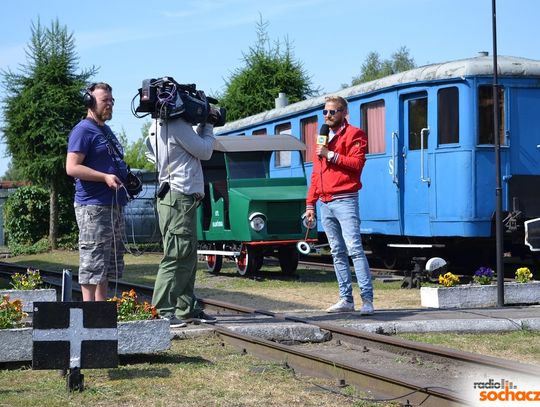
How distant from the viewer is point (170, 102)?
25.6ft

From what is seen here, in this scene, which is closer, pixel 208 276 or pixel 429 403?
pixel 429 403

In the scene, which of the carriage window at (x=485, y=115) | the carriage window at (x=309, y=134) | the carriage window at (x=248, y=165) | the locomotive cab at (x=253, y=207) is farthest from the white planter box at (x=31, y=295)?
the carriage window at (x=309, y=134)

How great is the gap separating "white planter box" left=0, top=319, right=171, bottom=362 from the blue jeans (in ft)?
8.42

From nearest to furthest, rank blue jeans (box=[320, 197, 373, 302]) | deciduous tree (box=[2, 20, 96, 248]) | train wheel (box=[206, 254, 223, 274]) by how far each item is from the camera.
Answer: blue jeans (box=[320, 197, 373, 302])
train wheel (box=[206, 254, 223, 274])
deciduous tree (box=[2, 20, 96, 248])

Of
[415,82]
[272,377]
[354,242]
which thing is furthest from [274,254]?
[272,377]

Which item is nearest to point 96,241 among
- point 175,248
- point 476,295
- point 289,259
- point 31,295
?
point 175,248

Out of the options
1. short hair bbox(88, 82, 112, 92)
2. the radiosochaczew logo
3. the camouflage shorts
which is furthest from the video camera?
the radiosochaczew logo

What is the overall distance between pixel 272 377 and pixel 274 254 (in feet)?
34.3

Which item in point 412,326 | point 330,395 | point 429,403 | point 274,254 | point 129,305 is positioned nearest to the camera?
point 429,403

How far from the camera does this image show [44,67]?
3005 centimetres

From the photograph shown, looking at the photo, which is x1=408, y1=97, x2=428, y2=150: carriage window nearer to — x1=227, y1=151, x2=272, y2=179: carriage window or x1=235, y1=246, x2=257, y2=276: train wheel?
x1=227, y1=151, x2=272, y2=179: carriage window

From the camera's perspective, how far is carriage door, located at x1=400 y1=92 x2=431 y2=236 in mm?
14508

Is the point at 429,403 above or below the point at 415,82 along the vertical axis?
below

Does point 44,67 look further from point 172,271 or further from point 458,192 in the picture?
point 172,271
